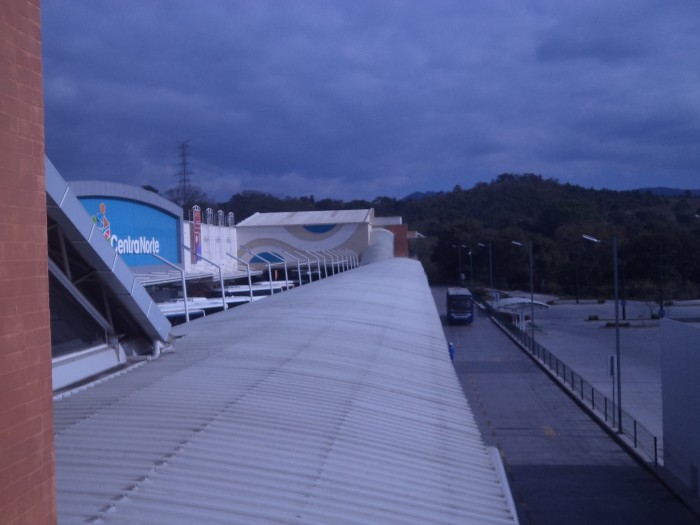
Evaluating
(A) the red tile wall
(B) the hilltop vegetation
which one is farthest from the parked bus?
(A) the red tile wall

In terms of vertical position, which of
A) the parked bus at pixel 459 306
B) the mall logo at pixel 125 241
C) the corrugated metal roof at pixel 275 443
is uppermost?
the mall logo at pixel 125 241

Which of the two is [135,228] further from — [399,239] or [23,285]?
[399,239]

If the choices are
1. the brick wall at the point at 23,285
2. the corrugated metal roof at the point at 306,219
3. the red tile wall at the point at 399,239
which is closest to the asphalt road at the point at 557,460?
the brick wall at the point at 23,285

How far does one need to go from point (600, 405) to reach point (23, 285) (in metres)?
17.7

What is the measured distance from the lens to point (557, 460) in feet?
44.1

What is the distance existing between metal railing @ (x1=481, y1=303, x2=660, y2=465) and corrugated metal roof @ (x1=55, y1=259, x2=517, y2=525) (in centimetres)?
774

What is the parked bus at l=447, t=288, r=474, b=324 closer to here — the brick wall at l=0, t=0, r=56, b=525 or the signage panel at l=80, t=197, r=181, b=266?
the signage panel at l=80, t=197, r=181, b=266

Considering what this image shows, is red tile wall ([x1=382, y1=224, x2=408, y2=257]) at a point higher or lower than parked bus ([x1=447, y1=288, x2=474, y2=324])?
higher

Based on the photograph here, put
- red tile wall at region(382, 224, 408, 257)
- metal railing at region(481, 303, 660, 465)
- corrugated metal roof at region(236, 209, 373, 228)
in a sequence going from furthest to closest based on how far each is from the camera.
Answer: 1. red tile wall at region(382, 224, 408, 257)
2. corrugated metal roof at region(236, 209, 373, 228)
3. metal railing at region(481, 303, 660, 465)

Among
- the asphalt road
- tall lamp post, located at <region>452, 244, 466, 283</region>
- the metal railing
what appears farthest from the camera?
tall lamp post, located at <region>452, 244, 466, 283</region>

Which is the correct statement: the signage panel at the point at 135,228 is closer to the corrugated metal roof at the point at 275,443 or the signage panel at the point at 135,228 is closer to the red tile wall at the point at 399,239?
the corrugated metal roof at the point at 275,443

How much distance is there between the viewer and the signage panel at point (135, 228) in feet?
56.9

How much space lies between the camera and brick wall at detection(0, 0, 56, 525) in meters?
2.52

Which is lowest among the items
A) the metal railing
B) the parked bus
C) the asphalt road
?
the asphalt road
